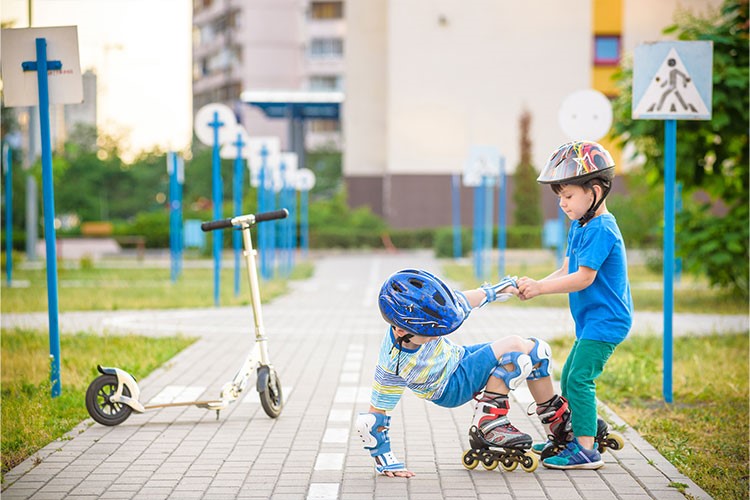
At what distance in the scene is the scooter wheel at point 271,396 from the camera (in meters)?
7.57

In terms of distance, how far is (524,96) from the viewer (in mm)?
49031

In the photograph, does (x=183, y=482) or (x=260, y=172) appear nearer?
(x=183, y=482)

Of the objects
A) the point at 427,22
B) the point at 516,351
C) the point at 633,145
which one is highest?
the point at 427,22

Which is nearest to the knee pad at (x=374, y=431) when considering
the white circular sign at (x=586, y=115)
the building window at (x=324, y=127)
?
the white circular sign at (x=586, y=115)

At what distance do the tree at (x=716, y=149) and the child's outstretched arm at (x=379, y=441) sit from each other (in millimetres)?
9906

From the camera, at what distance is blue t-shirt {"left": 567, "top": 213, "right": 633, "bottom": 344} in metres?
5.90

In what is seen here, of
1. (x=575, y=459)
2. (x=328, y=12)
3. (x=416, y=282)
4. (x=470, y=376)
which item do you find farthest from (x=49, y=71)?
(x=328, y=12)

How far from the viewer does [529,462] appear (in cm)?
606

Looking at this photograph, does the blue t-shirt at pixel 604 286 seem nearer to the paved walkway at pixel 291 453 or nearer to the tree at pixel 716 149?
the paved walkway at pixel 291 453

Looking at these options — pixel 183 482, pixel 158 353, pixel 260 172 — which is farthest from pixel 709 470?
pixel 260 172

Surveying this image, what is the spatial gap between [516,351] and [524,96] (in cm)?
4413

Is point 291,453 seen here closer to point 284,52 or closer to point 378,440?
point 378,440

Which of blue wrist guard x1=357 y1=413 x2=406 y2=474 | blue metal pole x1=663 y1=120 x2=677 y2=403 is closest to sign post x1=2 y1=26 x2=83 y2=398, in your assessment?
blue wrist guard x1=357 y1=413 x2=406 y2=474

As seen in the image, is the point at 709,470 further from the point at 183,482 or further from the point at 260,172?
the point at 260,172
